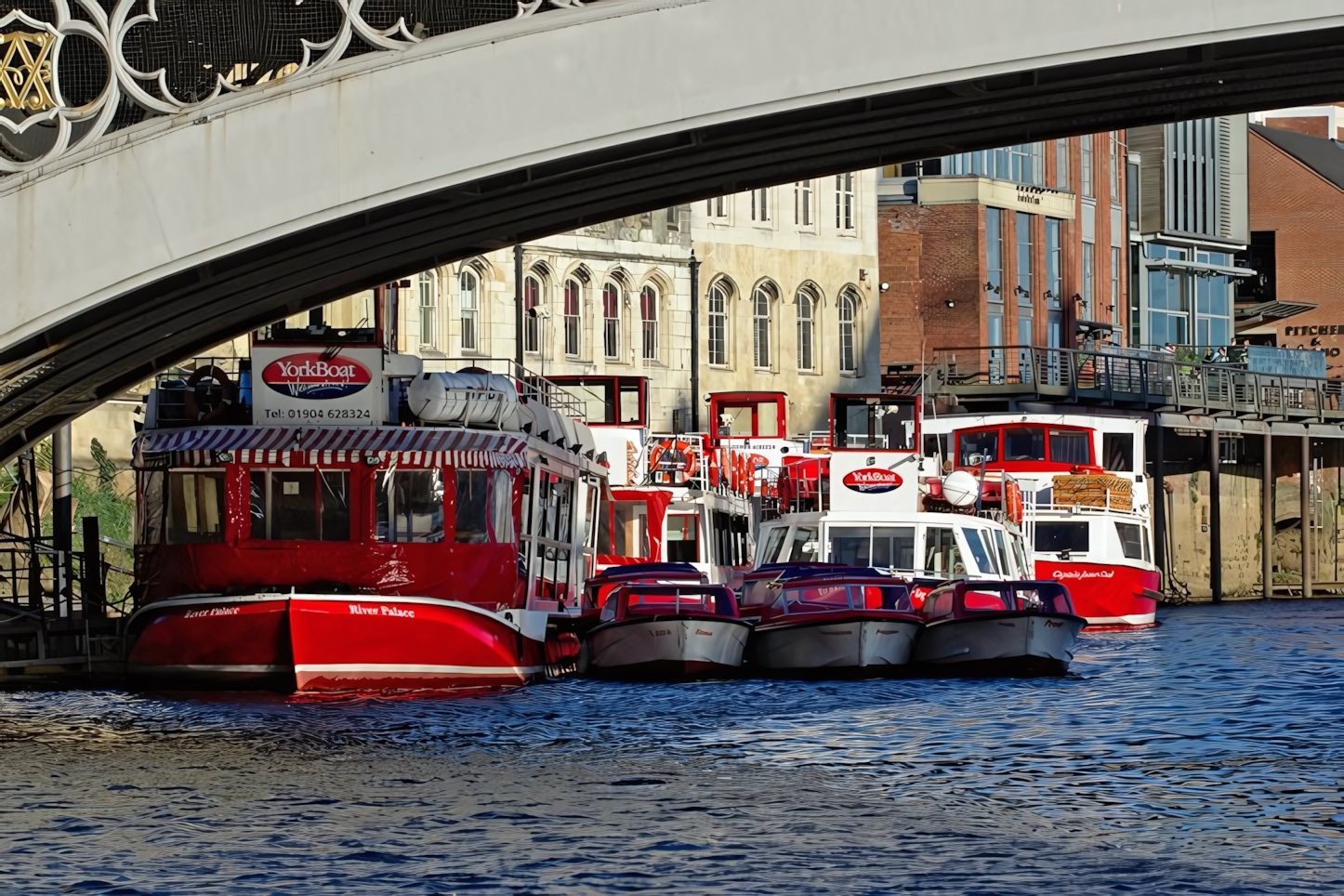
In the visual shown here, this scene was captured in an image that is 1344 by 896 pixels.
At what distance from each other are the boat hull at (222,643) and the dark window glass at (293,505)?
126 cm

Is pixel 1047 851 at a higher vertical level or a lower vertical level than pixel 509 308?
lower

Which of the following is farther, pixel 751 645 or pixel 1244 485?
pixel 1244 485

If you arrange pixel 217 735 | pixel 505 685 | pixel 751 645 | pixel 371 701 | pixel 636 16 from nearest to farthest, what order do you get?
pixel 636 16, pixel 217 735, pixel 371 701, pixel 505 685, pixel 751 645

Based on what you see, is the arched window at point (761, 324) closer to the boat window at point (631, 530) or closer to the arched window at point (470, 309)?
the arched window at point (470, 309)

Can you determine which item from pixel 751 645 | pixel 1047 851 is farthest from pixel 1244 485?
pixel 1047 851

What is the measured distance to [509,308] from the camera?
195ft

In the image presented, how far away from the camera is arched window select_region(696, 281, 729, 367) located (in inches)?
2586

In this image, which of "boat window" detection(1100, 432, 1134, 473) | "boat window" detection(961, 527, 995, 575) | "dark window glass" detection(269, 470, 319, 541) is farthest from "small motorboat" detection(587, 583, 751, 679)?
"boat window" detection(1100, 432, 1134, 473)

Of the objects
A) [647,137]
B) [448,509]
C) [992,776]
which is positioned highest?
[647,137]

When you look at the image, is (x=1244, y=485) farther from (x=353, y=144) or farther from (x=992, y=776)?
(x=353, y=144)

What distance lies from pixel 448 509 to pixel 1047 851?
13691 millimetres

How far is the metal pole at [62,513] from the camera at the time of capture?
33.3 metres

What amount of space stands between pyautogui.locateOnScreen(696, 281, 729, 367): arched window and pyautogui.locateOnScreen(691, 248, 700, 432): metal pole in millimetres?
1247

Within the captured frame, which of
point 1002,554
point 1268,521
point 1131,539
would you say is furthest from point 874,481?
point 1268,521
